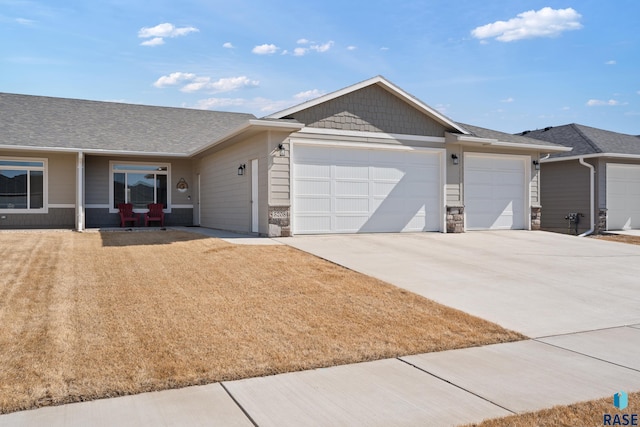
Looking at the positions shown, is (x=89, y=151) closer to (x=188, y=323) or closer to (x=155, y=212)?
(x=155, y=212)

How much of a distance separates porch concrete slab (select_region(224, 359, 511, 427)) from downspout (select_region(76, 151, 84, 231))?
1369 cm

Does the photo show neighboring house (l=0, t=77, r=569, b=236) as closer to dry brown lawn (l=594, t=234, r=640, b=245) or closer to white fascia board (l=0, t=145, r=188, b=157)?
white fascia board (l=0, t=145, r=188, b=157)

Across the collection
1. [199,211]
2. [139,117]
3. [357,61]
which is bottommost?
[199,211]

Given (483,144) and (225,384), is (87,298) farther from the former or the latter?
(483,144)

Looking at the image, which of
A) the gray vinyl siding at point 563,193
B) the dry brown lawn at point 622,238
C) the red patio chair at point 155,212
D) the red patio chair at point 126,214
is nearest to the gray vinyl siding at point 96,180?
the red patio chair at point 126,214

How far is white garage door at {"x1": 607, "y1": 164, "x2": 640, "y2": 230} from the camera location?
1917 cm

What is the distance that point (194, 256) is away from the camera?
9742 millimetres

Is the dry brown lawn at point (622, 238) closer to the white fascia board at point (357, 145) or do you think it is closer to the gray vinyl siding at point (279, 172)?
the white fascia board at point (357, 145)

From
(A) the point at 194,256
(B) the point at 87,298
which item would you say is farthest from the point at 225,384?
(A) the point at 194,256

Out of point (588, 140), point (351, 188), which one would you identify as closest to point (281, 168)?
point (351, 188)

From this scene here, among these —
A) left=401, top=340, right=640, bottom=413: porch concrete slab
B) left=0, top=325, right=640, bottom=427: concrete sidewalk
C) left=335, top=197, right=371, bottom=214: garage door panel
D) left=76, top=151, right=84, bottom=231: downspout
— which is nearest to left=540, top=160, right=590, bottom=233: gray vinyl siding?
left=335, top=197, right=371, bottom=214: garage door panel

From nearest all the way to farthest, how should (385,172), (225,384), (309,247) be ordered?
1. (225,384)
2. (309,247)
3. (385,172)

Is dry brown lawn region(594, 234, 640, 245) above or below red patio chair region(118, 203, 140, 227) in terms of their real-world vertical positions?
below

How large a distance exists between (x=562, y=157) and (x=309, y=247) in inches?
527
